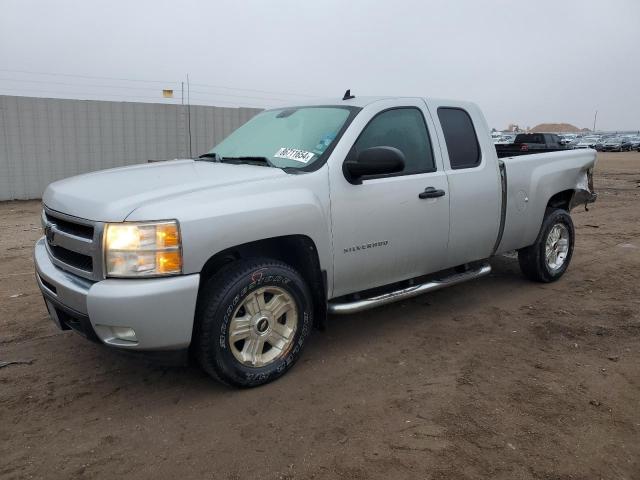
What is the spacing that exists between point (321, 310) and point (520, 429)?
4.79 ft

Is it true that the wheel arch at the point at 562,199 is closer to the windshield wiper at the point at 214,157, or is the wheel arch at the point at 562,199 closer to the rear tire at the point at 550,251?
the rear tire at the point at 550,251

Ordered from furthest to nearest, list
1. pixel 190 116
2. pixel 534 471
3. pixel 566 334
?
1. pixel 190 116
2. pixel 566 334
3. pixel 534 471

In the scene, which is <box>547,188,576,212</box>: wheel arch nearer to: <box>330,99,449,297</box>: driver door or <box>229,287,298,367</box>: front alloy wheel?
<box>330,99,449,297</box>: driver door

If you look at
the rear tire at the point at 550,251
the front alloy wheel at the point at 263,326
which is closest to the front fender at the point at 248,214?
the front alloy wheel at the point at 263,326

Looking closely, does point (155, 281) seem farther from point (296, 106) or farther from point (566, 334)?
point (566, 334)

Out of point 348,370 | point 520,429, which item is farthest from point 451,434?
point 348,370

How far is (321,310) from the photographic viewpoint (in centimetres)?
380

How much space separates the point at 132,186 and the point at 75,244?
0.47 metres

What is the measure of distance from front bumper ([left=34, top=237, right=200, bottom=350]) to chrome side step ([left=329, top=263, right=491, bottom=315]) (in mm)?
1153

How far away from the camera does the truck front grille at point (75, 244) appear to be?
2979 mm

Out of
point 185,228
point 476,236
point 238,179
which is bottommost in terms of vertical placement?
point 476,236

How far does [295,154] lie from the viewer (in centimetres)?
384

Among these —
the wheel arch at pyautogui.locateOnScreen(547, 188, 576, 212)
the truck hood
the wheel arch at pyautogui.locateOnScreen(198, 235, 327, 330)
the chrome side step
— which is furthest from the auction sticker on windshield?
the wheel arch at pyautogui.locateOnScreen(547, 188, 576, 212)

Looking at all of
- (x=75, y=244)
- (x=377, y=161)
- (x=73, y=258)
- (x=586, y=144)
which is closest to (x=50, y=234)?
(x=73, y=258)
